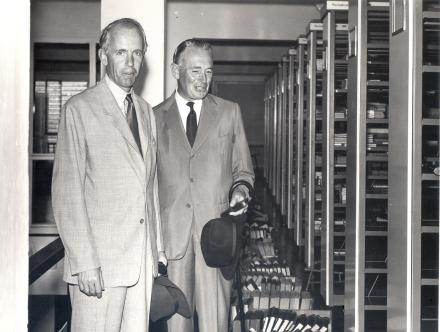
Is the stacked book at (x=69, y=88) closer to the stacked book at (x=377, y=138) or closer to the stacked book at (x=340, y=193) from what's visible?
the stacked book at (x=340, y=193)

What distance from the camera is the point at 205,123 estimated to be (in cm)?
252

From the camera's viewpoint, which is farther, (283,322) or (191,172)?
(283,322)

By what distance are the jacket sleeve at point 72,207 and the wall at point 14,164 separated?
945 mm

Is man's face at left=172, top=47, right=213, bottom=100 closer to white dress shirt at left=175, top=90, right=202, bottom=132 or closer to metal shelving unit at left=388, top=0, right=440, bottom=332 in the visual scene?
white dress shirt at left=175, top=90, right=202, bottom=132

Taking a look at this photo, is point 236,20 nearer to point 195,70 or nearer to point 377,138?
point 377,138

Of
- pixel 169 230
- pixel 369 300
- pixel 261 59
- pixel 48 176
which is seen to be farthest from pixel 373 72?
pixel 261 59

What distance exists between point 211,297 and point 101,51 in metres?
1.09

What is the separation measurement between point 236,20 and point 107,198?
5711mm

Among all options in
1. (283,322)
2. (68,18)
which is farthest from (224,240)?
(68,18)

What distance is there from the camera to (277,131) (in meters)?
10.4

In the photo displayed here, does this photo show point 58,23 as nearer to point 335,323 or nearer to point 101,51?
point 335,323

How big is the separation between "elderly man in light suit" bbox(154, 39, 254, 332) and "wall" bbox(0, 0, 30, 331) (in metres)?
1.53

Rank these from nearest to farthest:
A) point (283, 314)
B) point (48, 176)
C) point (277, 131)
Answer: point (283, 314)
point (48, 176)
point (277, 131)

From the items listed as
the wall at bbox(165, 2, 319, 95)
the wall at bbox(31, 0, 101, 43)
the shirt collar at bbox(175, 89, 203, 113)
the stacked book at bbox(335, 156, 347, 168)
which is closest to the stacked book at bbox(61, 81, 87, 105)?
the wall at bbox(31, 0, 101, 43)
